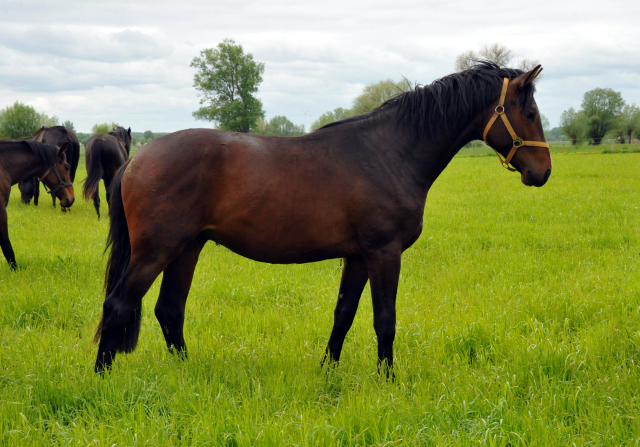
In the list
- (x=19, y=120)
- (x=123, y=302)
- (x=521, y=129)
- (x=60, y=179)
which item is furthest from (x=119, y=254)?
(x=19, y=120)

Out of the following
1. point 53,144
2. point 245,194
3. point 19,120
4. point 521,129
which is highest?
point 19,120

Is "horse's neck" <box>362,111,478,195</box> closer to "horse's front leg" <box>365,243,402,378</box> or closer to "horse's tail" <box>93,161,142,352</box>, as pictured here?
"horse's front leg" <box>365,243,402,378</box>

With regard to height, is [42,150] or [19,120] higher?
[19,120]

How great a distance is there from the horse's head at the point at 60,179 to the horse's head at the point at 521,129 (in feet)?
28.3

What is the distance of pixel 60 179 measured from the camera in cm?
966

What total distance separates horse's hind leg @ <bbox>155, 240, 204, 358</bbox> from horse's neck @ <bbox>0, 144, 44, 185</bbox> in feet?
19.3

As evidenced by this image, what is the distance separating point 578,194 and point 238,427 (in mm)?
13639

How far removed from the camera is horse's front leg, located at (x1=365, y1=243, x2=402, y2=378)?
349 cm

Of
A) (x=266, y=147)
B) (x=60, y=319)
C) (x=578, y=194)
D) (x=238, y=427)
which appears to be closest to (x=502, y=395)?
(x=238, y=427)

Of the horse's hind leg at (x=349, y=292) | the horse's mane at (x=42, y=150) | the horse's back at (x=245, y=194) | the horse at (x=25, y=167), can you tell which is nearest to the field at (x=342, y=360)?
the horse's hind leg at (x=349, y=292)

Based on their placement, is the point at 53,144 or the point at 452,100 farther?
the point at 53,144

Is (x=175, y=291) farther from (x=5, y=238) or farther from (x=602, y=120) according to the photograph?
(x=602, y=120)

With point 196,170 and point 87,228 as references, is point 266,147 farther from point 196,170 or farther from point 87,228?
point 87,228

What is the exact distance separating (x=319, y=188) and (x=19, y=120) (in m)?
76.9
